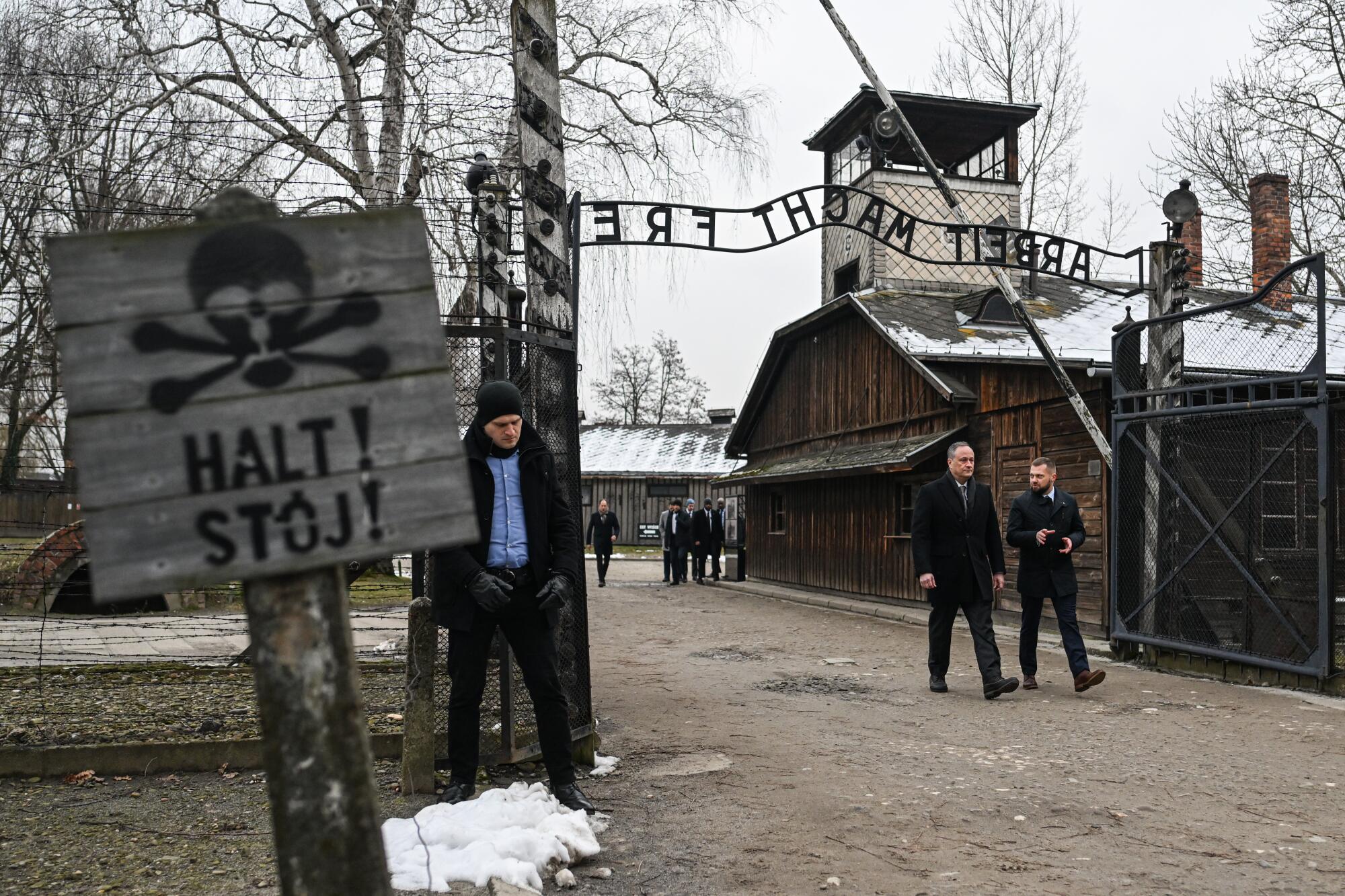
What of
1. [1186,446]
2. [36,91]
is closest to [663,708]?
[1186,446]

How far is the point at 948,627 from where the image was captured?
372 inches

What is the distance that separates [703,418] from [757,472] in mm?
41127

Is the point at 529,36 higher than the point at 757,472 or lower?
higher

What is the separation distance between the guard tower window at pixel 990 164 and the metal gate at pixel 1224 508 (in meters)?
15.1

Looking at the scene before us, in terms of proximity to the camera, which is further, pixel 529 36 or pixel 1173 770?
pixel 529 36

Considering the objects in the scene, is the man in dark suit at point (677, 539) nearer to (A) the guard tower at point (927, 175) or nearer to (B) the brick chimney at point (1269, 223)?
(A) the guard tower at point (927, 175)

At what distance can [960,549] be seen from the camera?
9.13m

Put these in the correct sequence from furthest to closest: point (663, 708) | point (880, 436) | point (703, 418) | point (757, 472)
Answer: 1. point (703, 418)
2. point (757, 472)
3. point (880, 436)
4. point (663, 708)

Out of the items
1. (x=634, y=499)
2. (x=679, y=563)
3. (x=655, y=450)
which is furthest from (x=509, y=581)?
(x=655, y=450)

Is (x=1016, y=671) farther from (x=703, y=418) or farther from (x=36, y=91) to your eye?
(x=703, y=418)

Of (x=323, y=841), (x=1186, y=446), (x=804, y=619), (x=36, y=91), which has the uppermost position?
(x=36, y=91)

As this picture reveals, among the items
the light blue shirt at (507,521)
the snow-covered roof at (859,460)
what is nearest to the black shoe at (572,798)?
the light blue shirt at (507,521)

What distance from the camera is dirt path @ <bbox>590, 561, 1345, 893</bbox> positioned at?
461 cm

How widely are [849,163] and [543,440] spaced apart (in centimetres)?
2149
